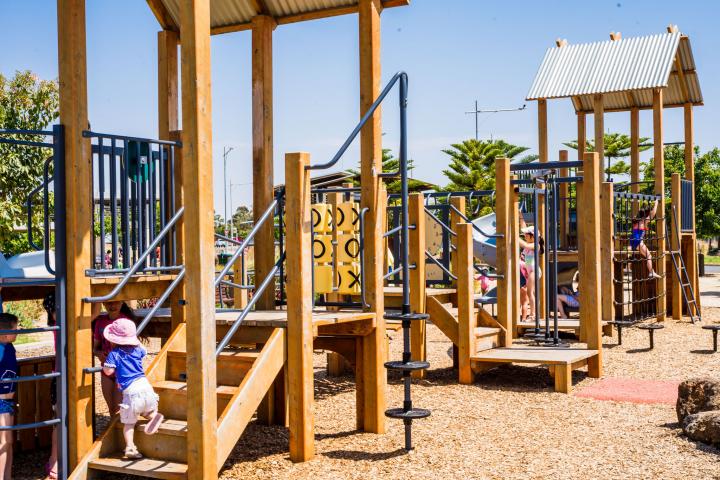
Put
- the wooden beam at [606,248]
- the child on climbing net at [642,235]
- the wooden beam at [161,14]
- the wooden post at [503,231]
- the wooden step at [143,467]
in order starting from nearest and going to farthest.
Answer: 1. the wooden step at [143,467]
2. the wooden beam at [161,14]
3. the wooden post at [503,231]
4. the wooden beam at [606,248]
5. the child on climbing net at [642,235]

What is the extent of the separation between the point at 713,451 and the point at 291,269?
3370mm

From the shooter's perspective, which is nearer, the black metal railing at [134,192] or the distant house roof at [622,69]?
the black metal railing at [134,192]

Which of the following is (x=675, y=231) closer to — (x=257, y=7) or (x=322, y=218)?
(x=322, y=218)

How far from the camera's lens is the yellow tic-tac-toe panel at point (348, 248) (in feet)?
25.0

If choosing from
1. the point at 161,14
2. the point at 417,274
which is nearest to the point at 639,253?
the point at 417,274

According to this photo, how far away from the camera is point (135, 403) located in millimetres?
5855

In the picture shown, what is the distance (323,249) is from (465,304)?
9.03 ft

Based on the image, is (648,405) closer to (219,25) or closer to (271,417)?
(271,417)

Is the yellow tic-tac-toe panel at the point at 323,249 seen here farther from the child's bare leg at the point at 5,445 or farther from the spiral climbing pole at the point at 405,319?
the child's bare leg at the point at 5,445

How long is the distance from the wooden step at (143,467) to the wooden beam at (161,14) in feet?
13.9

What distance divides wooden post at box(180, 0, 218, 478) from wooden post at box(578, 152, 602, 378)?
6018 millimetres

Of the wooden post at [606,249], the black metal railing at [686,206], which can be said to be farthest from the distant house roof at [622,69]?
the wooden post at [606,249]

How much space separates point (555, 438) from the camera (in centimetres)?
709

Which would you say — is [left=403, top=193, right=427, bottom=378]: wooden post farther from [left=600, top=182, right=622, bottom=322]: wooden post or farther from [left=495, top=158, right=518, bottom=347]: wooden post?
[left=600, top=182, right=622, bottom=322]: wooden post
